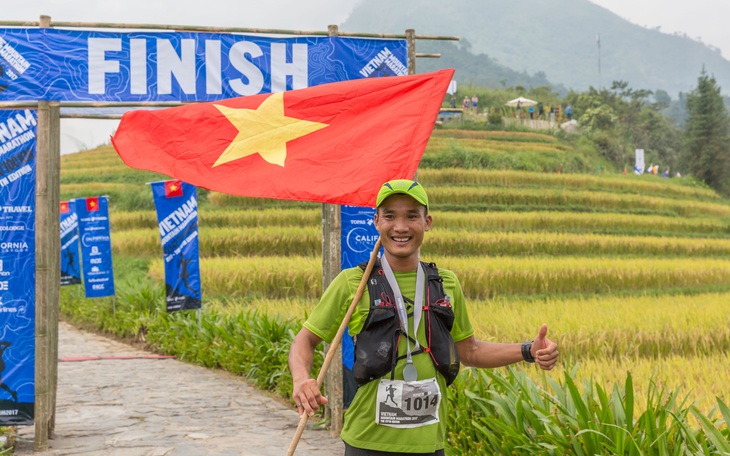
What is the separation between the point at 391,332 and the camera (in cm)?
299

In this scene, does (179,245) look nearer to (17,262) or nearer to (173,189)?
(173,189)

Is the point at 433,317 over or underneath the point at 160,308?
over

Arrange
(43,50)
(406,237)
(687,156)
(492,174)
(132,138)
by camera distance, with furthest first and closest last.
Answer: (687,156), (492,174), (43,50), (132,138), (406,237)

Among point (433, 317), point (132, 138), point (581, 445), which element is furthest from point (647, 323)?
point (433, 317)

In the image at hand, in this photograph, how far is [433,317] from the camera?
121 inches

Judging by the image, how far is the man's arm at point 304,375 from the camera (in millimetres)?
2838

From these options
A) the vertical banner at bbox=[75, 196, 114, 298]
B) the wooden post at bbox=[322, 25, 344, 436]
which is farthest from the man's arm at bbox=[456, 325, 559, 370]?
the vertical banner at bbox=[75, 196, 114, 298]

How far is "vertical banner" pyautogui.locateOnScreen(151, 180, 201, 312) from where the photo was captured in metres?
11.0

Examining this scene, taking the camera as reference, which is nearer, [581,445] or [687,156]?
[581,445]

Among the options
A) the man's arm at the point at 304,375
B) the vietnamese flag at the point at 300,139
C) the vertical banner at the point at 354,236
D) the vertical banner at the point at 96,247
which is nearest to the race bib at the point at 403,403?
the man's arm at the point at 304,375

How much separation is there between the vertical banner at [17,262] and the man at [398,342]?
3962mm

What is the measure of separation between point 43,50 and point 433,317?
4.56 m

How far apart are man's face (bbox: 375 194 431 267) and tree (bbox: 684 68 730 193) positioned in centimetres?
4901

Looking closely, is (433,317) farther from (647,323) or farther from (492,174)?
(492,174)
